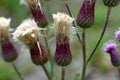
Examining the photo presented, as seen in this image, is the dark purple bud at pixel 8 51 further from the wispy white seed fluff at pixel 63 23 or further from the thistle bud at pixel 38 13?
the wispy white seed fluff at pixel 63 23

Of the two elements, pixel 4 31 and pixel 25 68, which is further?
pixel 25 68

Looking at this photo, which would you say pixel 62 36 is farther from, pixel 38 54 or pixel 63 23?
pixel 38 54

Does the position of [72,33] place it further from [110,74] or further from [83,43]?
[110,74]

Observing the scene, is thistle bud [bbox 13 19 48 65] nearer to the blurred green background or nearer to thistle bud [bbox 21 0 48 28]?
thistle bud [bbox 21 0 48 28]

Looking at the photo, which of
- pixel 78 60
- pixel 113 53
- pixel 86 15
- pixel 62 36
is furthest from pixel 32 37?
pixel 78 60

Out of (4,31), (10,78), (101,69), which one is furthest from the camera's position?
(101,69)

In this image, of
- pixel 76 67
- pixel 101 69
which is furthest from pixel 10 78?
pixel 101 69
